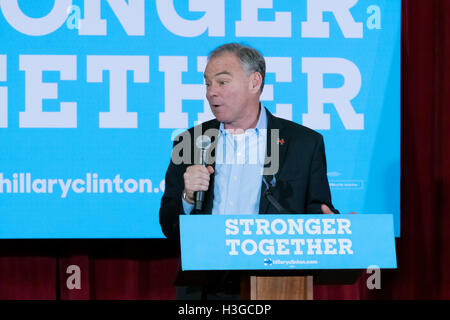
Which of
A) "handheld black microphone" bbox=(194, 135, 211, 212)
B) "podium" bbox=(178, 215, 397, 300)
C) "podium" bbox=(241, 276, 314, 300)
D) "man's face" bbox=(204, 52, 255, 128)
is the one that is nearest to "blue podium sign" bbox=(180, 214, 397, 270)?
"podium" bbox=(178, 215, 397, 300)

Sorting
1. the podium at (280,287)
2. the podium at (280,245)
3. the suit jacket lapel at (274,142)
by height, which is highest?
the suit jacket lapel at (274,142)

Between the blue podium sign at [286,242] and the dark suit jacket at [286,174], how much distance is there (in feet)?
2.39

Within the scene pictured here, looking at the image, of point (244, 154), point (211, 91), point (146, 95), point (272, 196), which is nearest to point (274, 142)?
point (244, 154)

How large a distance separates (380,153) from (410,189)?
37cm

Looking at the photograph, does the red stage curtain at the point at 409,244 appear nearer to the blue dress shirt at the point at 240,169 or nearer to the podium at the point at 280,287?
the blue dress shirt at the point at 240,169

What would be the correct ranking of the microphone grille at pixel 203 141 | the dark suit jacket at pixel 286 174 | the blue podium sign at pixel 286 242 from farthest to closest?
the dark suit jacket at pixel 286 174 < the microphone grille at pixel 203 141 < the blue podium sign at pixel 286 242

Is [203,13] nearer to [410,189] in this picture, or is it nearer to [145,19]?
[145,19]

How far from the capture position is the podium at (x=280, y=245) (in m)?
1.79

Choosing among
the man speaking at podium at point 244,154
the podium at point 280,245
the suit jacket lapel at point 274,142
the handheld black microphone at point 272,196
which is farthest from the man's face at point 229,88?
the podium at point 280,245

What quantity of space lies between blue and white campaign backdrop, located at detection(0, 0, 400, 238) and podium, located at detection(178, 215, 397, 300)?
1011 millimetres

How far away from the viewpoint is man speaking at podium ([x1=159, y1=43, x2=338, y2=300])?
265 centimetres

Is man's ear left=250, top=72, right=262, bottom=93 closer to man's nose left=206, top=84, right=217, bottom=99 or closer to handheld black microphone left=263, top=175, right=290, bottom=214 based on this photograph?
man's nose left=206, top=84, right=217, bottom=99

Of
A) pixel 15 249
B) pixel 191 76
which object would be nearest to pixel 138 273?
pixel 15 249

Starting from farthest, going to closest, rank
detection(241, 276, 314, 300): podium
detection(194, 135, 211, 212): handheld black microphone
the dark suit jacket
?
the dark suit jacket < detection(194, 135, 211, 212): handheld black microphone < detection(241, 276, 314, 300): podium
